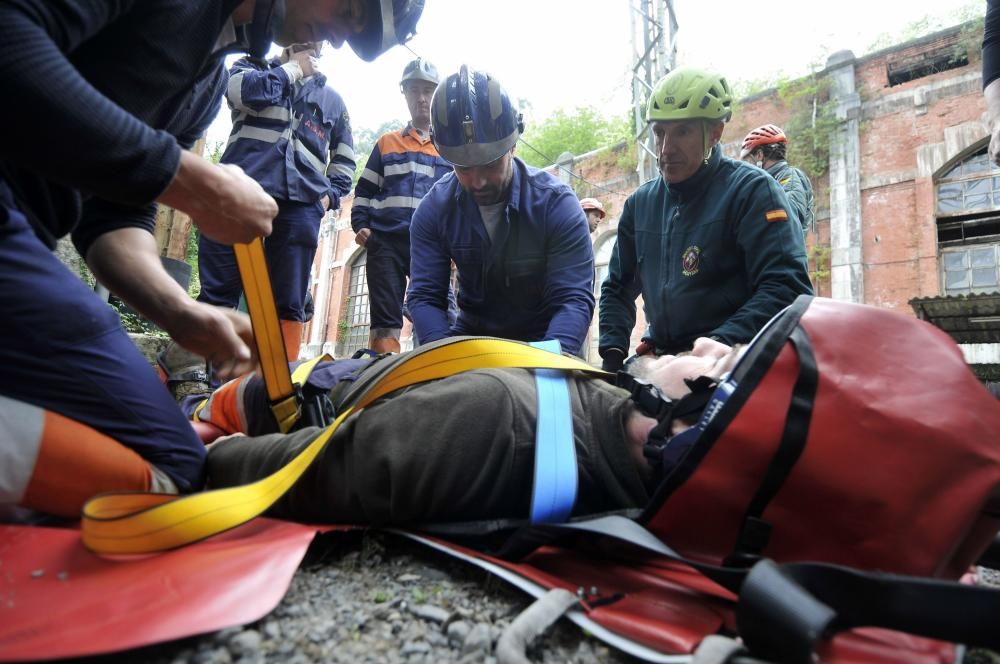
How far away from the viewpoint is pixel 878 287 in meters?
10.3

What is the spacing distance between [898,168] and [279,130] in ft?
37.1

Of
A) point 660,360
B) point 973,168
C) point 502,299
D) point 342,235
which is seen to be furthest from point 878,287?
point 342,235

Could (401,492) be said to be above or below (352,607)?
above

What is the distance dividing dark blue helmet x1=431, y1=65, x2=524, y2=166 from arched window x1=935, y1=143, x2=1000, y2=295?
1044cm

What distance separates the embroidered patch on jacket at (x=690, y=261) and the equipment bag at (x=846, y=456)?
162cm

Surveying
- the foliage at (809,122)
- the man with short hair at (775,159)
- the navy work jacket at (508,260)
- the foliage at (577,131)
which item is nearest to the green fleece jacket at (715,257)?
the navy work jacket at (508,260)

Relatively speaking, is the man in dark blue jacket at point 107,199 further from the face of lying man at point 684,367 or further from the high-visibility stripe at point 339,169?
Result: the high-visibility stripe at point 339,169

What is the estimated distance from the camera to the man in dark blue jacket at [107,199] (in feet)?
3.28

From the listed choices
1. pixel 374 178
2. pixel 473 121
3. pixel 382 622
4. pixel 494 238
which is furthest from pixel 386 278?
pixel 382 622

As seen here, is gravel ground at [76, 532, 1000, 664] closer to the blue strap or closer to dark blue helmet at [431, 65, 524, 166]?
the blue strap

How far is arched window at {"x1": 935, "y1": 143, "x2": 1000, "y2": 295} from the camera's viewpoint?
976 centimetres

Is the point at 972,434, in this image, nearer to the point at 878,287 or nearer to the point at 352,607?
the point at 352,607

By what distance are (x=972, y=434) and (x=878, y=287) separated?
11.1m

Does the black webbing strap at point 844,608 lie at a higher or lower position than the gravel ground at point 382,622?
higher
